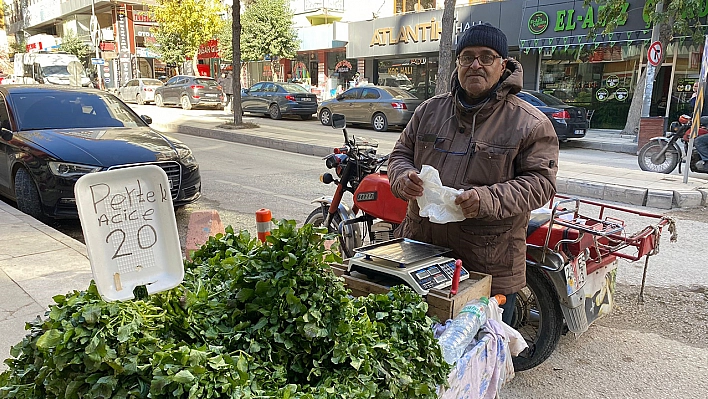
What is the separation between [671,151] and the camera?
9.79 meters

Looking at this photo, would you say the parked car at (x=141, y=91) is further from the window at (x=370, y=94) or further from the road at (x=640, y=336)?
the road at (x=640, y=336)

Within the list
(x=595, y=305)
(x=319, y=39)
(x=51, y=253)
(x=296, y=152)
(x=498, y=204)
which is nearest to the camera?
(x=498, y=204)

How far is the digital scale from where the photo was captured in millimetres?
2105

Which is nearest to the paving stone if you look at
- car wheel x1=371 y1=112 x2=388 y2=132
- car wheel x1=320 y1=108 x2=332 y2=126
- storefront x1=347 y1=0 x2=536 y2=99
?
car wheel x1=371 y1=112 x2=388 y2=132

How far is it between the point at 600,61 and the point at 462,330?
17.6 m

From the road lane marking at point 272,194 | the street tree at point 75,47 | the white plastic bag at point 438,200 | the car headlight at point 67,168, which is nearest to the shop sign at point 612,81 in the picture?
the road lane marking at point 272,194

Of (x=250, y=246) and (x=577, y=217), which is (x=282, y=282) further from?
(x=577, y=217)

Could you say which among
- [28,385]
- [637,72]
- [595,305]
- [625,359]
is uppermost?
[637,72]

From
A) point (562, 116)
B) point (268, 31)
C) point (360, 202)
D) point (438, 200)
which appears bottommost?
point (360, 202)

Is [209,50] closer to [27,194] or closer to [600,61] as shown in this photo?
Result: [600,61]

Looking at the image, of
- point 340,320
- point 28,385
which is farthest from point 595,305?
point 28,385

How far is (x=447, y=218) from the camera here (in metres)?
2.16

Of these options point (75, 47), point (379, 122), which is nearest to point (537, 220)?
point (379, 122)

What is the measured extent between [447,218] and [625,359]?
2.11m
